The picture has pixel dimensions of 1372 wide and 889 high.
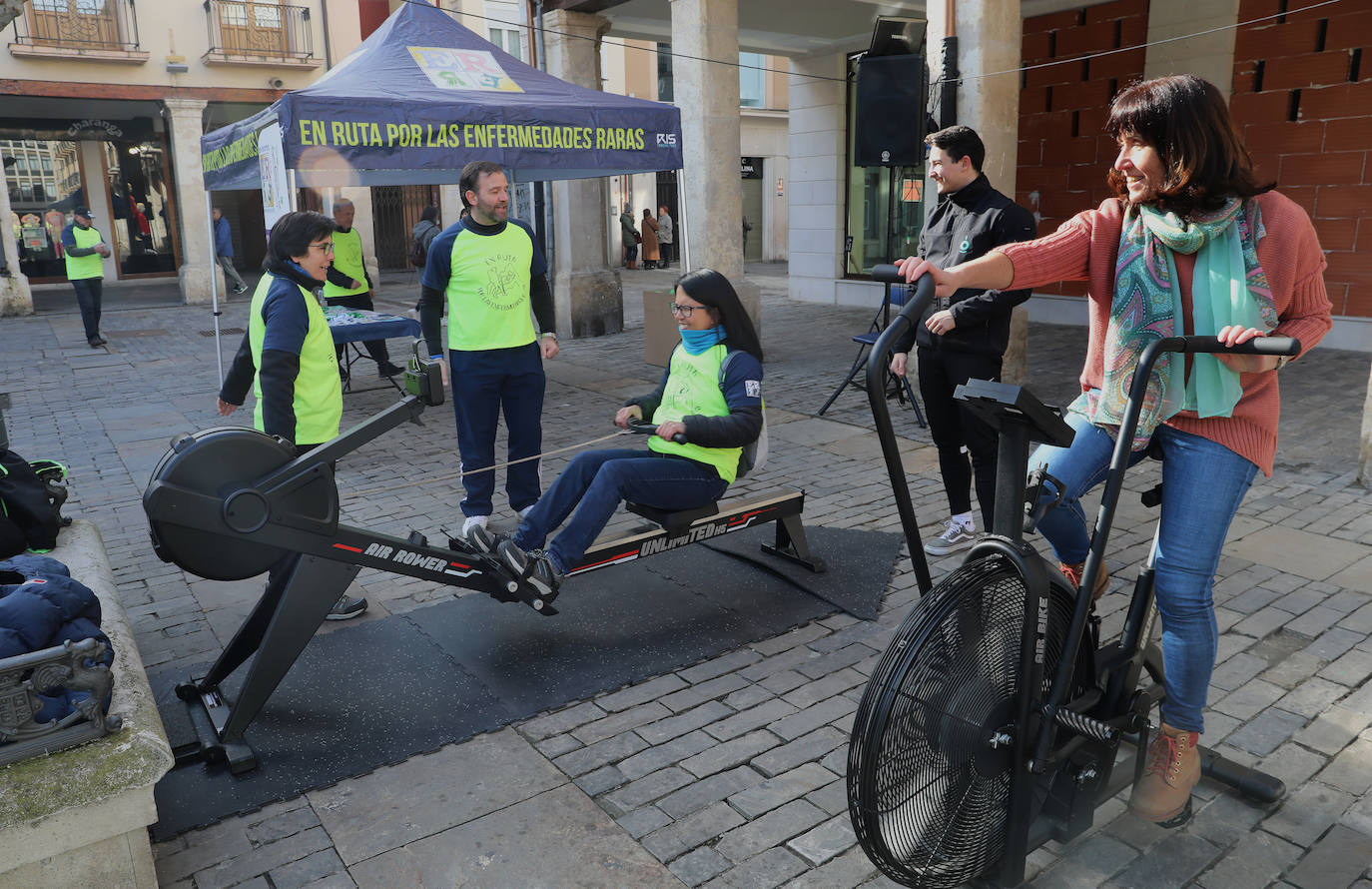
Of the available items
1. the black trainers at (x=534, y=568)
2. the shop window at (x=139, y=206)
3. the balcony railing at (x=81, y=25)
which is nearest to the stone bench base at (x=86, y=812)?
the black trainers at (x=534, y=568)

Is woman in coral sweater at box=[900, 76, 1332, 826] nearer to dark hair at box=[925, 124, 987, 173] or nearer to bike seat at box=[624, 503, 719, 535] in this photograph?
bike seat at box=[624, 503, 719, 535]

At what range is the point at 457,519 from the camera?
224 inches

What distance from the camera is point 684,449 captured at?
4113 millimetres

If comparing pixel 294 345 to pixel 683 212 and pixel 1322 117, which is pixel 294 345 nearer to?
pixel 683 212

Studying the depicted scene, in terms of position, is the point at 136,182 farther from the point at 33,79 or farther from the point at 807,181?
the point at 807,181

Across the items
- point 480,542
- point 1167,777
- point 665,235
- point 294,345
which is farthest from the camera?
point 665,235

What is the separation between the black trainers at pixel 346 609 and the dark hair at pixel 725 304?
1990mm

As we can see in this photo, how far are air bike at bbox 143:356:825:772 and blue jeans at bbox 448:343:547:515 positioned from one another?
1496mm

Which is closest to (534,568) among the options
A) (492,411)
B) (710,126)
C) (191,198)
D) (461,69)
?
(492,411)

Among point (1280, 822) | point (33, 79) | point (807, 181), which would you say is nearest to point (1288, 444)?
point (1280, 822)

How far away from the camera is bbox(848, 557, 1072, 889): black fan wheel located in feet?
7.11

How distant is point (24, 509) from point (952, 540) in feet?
13.2

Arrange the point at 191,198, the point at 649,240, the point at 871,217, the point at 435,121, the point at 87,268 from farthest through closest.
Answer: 1. the point at 649,240
2. the point at 191,198
3. the point at 871,217
4. the point at 87,268
5. the point at 435,121

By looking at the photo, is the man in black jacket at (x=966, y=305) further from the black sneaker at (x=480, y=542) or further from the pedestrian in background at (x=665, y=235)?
the pedestrian in background at (x=665, y=235)
